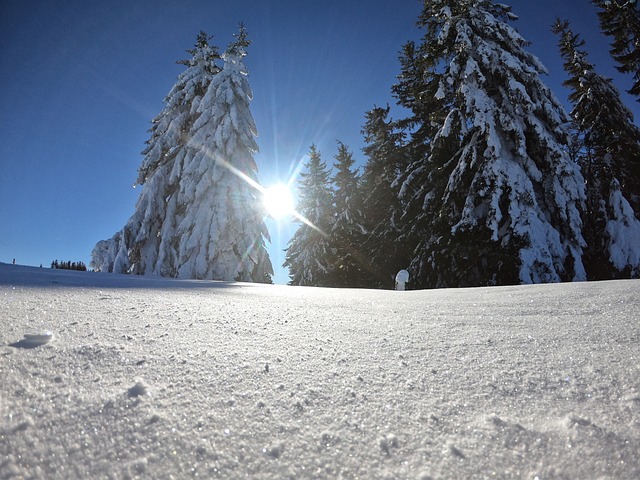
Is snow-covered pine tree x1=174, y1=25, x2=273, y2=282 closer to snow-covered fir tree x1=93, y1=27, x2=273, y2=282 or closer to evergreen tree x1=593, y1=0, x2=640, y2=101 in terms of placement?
snow-covered fir tree x1=93, y1=27, x2=273, y2=282

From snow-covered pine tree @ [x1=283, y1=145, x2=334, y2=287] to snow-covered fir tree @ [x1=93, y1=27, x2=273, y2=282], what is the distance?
13.8 feet

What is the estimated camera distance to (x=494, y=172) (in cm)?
811

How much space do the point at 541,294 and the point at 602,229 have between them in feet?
32.7

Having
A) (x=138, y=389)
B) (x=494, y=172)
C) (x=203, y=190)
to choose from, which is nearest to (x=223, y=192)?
(x=203, y=190)

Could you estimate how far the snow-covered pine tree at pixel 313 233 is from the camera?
58.4 ft

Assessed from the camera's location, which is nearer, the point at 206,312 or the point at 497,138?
the point at 206,312


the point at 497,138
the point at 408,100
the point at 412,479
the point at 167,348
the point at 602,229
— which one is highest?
the point at 408,100

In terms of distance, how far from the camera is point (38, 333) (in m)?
1.10

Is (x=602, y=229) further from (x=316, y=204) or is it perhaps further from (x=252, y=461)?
(x=316, y=204)

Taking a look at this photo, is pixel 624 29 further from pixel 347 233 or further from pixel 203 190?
pixel 203 190

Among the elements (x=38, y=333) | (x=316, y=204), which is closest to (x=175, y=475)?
(x=38, y=333)

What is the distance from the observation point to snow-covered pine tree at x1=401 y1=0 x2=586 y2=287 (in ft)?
25.3

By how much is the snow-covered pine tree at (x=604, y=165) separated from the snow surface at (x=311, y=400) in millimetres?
9655

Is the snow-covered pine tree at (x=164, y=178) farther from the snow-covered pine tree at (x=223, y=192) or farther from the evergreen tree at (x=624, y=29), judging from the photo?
the evergreen tree at (x=624, y=29)
